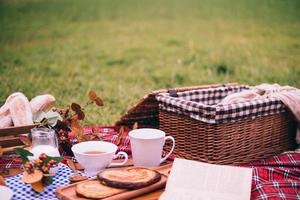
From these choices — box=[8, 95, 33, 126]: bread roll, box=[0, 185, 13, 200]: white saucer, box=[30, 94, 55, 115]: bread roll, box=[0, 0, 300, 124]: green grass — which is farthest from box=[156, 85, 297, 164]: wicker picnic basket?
box=[0, 0, 300, 124]: green grass

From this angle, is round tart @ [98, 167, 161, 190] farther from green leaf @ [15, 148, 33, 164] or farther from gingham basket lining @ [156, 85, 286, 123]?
gingham basket lining @ [156, 85, 286, 123]

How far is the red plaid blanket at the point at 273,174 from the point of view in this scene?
2232 mm

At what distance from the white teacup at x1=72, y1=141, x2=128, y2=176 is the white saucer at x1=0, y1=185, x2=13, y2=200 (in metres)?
0.35

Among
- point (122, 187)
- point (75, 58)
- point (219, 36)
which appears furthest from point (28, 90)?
point (219, 36)

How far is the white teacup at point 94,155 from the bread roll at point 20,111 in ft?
1.42

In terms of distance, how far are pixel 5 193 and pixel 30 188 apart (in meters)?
0.14

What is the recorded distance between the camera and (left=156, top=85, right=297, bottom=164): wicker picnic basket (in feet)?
8.37

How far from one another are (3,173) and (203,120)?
0.98m

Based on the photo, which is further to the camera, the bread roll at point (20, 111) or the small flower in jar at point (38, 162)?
the bread roll at point (20, 111)

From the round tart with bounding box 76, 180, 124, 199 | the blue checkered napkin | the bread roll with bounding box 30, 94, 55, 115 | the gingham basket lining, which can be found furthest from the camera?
the bread roll with bounding box 30, 94, 55, 115

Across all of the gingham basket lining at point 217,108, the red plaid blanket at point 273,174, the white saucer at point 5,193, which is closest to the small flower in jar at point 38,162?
the white saucer at point 5,193

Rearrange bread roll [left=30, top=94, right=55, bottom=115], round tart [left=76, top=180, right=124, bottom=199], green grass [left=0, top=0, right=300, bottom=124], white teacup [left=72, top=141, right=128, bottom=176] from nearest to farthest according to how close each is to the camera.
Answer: round tart [left=76, top=180, right=124, bottom=199] → white teacup [left=72, top=141, right=128, bottom=176] → bread roll [left=30, top=94, right=55, bottom=115] → green grass [left=0, top=0, right=300, bottom=124]

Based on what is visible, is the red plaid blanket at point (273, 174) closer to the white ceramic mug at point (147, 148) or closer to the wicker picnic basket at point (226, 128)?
the wicker picnic basket at point (226, 128)

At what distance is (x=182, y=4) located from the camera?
397 inches
